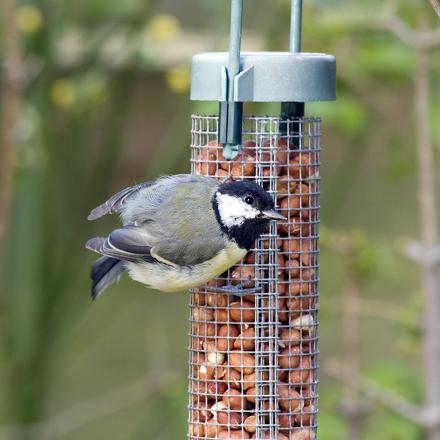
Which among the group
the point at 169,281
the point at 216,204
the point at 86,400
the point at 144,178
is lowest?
the point at 86,400

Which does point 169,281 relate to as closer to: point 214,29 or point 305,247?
point 305,247

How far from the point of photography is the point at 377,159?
622 cm

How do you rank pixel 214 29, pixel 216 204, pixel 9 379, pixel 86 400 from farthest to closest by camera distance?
pixel 86 400 < pixel 9 379 < pixel 214 29 < pixel 216 204

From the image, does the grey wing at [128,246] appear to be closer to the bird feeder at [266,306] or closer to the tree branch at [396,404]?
the bird feeder at [266,306]

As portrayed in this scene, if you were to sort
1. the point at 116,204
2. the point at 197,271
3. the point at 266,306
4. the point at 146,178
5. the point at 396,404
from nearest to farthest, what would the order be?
the point at 197,271
the point at 266,306
the point at 116,204
the point at 396,404
the point at 146,178

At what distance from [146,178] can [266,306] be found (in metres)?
2.75

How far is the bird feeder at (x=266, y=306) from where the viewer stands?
3191mm

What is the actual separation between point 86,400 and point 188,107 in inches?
90.6

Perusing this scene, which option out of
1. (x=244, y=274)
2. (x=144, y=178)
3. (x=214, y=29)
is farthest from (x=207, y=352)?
(x=144, y=178)

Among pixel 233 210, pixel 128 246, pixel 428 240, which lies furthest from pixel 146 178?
pixel 233 210

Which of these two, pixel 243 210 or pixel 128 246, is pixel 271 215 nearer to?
pixel 243 210

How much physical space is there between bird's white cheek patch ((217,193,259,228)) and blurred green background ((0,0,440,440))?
3.42ft

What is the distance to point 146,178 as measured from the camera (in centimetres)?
587

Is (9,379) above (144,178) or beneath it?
beneath
